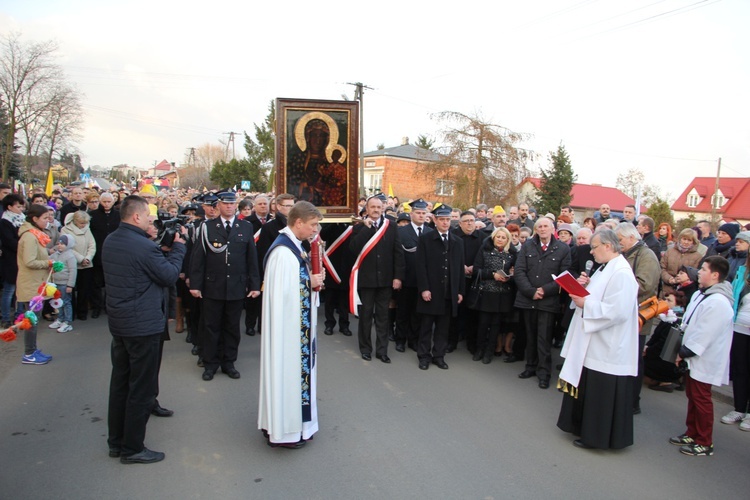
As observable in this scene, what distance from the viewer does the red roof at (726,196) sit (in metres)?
49.2

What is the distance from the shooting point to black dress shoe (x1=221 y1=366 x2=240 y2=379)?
5867mm

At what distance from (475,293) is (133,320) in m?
4.60

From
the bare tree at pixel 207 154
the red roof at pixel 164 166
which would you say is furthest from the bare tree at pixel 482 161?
the red roof at pixel 164 166

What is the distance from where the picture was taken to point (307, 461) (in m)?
4.03

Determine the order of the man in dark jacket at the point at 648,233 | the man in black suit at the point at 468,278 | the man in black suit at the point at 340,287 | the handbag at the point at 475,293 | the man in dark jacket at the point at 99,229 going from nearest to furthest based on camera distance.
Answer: the handbag at the point at 475,293 → the man in dark jacket at the point at 648,233 → the man in black suit at the point at 468,278 → the man in black suit at the point at 340,287 → the man in dark jacket at the point at 99,229

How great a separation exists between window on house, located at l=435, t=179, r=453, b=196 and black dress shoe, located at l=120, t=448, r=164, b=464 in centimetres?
2269

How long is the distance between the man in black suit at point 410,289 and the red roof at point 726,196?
48.8 metres

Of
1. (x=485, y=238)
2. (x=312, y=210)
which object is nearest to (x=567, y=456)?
(x=312, y=210)

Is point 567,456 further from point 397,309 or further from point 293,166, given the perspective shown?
point 293,166

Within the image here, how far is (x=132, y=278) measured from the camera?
3738 mm

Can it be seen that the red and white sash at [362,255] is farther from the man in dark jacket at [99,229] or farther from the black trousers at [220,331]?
the man in dark jacket at [99,229]

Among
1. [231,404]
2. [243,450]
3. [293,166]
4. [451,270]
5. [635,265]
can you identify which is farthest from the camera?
[293,166]

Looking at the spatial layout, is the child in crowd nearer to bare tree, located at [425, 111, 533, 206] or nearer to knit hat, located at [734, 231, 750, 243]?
knit hat, located at [734, 231, 750, 243]

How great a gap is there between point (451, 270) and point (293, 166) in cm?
310
